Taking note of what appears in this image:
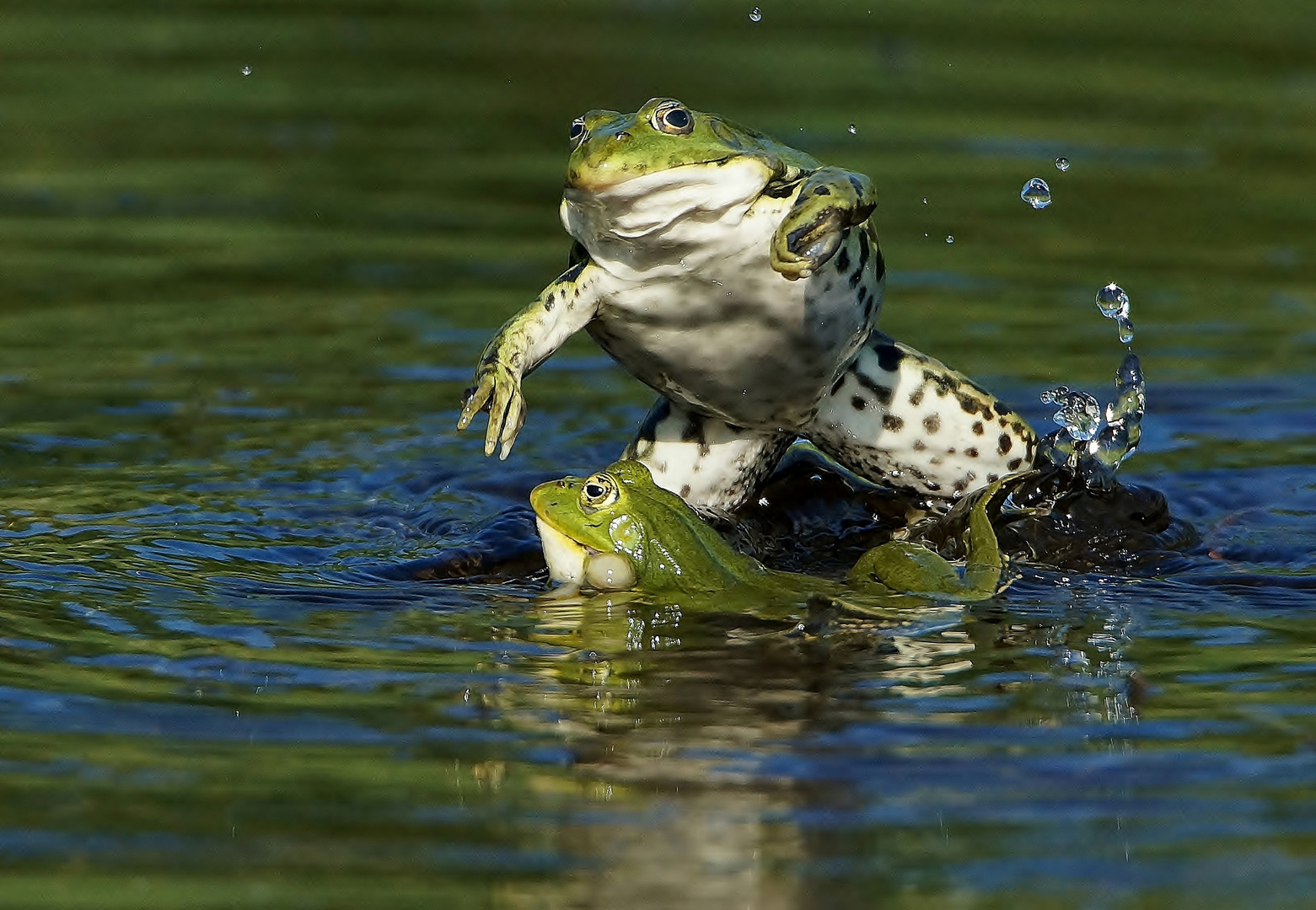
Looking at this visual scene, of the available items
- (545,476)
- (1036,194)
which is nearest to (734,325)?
(545,476)

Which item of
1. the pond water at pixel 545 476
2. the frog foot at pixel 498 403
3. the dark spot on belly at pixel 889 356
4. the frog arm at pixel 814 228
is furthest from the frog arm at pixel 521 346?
the dark spot on belly at pixel 889 356

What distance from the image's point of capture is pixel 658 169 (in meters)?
6.51

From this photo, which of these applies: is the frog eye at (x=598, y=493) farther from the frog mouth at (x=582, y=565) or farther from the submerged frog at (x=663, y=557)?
the frog mouth at (x=582, y=565)

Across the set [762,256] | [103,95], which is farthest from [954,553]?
[103,95]

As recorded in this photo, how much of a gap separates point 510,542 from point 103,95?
27.1ft

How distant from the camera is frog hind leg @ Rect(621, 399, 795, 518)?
810 centimetres

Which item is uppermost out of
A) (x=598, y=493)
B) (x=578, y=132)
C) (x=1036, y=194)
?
(x=1036, y=194)

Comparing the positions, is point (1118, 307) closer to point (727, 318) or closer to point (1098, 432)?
point (1098, 432)

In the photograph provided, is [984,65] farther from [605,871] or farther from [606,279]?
[605,871]

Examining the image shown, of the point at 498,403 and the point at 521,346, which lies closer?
the point at 498,403

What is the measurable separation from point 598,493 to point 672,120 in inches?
49.5

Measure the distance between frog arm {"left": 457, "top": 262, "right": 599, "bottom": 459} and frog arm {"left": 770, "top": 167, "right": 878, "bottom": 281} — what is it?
938mm

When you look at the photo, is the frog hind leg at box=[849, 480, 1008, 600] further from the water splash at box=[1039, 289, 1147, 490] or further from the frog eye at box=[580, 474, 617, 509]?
the water splash at box=[1039, 289, 1147, 490]

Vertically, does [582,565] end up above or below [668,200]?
below
